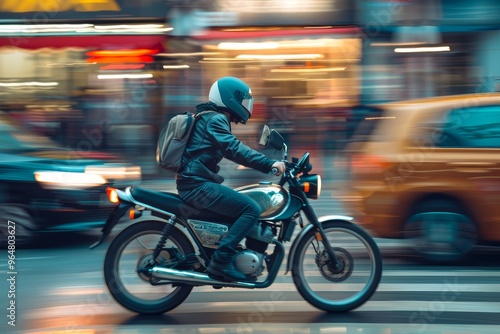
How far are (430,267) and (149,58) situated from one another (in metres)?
11.9

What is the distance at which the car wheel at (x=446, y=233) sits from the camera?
796 centimetres

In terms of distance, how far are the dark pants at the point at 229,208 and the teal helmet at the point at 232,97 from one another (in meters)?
0.54

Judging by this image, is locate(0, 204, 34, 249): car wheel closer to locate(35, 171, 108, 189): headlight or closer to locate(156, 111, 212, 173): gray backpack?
locate(35, 171, 108, 189): headlight

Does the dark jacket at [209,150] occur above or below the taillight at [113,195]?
above

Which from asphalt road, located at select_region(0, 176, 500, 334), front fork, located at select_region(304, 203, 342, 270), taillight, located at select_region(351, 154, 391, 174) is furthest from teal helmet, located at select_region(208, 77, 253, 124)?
taillight, located at select_region(351, 154, 391, 174)

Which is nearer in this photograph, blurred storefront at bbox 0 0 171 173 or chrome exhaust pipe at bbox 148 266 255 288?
chrome exhaust pipe at bbox 148 266 255 288

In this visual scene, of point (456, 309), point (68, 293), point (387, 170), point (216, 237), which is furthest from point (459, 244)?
point (68, 293)

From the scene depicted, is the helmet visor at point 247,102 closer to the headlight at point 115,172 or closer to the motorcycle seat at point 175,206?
the motorcycle seat at point 175,206

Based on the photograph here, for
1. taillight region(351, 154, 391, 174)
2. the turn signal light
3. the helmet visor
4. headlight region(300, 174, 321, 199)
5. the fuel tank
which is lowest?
taillight region(351, 154, 391, 174)

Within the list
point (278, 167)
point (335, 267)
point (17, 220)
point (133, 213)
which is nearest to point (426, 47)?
point (17, 220)

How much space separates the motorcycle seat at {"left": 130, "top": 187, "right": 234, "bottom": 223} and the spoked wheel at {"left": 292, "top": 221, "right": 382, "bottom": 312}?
24.0 inches

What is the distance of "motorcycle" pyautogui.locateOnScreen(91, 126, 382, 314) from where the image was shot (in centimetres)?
595

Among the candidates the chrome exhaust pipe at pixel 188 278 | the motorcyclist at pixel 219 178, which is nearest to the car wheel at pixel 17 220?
the chrome exhaust pipe at pixel 188 278

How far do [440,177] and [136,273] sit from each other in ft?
10.8
